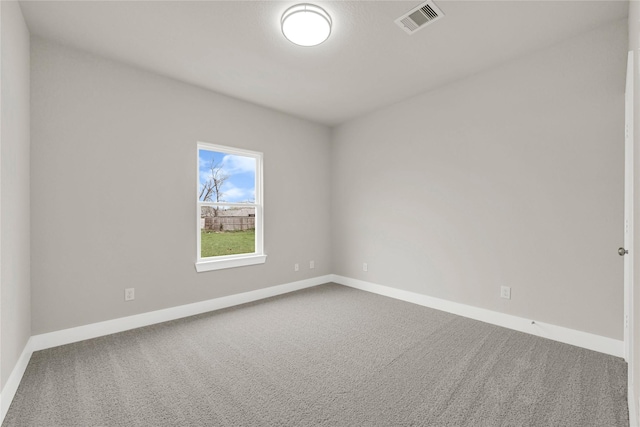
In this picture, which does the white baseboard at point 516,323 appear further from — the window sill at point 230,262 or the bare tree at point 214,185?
the bare tree at point 214,185

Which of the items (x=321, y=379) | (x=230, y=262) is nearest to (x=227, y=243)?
(x=230, y=262)

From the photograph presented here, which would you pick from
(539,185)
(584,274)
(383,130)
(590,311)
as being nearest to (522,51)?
(539,185)

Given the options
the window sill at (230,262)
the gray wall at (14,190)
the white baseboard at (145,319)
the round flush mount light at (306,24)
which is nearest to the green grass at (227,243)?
the window sill at (230,262)

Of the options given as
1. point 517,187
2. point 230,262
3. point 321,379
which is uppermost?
point 517,187

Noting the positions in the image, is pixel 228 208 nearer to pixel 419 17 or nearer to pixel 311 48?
pixel 311 48

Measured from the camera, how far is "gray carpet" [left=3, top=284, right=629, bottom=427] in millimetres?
1607

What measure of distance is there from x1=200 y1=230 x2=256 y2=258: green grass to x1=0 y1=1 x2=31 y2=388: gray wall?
155cm

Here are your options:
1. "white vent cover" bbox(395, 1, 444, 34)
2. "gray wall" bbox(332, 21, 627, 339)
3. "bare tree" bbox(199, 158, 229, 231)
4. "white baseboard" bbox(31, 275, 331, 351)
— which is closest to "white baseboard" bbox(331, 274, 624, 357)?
"gray wall" bbox(332, 21, 627, 339)

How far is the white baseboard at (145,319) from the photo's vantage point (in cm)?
245

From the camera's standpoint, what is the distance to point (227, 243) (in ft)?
12.6

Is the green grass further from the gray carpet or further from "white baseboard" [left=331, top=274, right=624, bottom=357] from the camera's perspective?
"white baseboard" [left=331, top=274, right=624, bottom=357]

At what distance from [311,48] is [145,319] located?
3.13 m

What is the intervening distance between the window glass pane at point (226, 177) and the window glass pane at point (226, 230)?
0.49 feet

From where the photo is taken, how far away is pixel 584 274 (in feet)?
8.04
